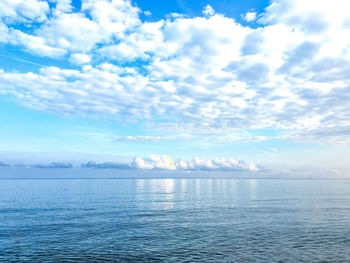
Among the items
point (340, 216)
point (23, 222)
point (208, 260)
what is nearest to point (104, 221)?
point (23, 222)

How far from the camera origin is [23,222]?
221ft

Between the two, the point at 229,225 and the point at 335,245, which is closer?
the point at 335,245

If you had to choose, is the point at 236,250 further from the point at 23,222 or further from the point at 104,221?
the point at 23,222

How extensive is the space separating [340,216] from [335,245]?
36.8 m

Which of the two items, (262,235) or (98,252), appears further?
(262,235)

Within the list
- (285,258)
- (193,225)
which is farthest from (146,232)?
(285,258)

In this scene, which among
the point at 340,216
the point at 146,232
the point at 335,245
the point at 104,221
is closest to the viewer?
the point at 335,245

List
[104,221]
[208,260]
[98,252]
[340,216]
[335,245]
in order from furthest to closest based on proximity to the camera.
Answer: [340,216], [104,221], [335,245], [98,252], [208,260]

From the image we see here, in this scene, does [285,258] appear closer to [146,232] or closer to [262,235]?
[262,235]

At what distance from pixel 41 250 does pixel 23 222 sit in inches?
1112

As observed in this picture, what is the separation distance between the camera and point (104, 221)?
228 feet

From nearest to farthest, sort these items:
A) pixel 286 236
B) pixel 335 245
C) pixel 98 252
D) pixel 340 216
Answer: pixel 98 252, pixel 335 245, pixel 286 236, pixel 340 216

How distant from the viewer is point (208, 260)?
1582 inches

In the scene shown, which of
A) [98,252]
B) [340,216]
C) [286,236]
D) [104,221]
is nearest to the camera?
[98,252]
